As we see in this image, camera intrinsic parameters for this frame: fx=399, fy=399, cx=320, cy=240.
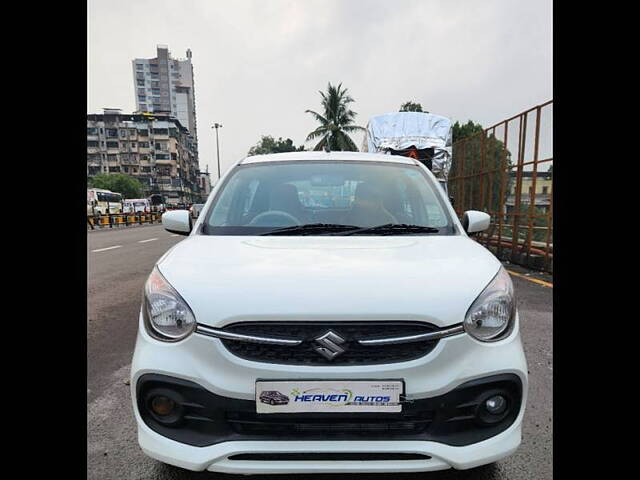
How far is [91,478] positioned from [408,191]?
2.32 meters

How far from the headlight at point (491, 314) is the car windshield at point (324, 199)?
673 mm

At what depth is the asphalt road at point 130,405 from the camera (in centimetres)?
190

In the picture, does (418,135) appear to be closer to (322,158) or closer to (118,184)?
(322,158)

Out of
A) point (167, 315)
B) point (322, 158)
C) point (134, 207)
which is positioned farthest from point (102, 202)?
point (167, 315)

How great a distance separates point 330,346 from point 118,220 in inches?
1021

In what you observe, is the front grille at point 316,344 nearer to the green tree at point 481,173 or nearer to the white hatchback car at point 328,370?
the white hatchback car at point 328,370

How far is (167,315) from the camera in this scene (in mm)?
1565

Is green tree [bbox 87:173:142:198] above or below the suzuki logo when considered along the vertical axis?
above

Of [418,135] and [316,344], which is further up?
[418,135]

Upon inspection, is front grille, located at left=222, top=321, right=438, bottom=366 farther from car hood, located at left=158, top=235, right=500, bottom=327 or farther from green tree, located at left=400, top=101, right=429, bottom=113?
green tree, located at left=400, top=101, right=429, bottom=113

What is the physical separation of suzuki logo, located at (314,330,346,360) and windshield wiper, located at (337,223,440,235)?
33.1 inches

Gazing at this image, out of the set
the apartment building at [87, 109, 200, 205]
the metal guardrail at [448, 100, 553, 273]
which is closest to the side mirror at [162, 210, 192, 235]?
the metal guardrail at [448, 100, 553, 273]

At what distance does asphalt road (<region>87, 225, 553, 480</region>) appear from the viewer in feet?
6.23
